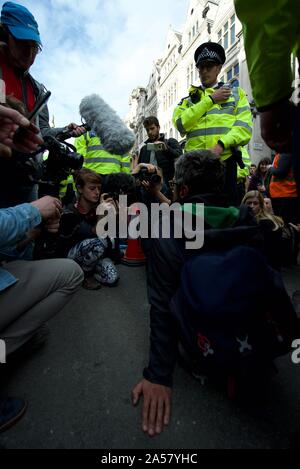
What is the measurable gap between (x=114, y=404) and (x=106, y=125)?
9.07 feet

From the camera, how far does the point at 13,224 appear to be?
1.15m

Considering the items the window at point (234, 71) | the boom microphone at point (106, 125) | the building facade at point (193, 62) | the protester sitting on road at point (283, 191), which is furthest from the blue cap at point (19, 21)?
the window at point (234, 71)

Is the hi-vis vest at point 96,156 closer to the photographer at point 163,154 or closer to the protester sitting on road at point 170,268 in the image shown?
the photographer at point 163,154

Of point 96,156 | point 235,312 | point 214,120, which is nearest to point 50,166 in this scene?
point 235,312

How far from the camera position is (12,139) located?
134cm

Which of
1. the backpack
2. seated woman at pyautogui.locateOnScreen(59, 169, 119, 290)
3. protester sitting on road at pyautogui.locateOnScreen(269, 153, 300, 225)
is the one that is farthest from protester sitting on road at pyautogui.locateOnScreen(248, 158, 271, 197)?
the backpack

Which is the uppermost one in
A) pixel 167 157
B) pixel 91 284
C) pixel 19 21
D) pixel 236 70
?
pixel 236 70

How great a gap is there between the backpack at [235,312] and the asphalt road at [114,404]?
0.97 feet

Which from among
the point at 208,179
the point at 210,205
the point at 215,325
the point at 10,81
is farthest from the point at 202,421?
the point at 10,81

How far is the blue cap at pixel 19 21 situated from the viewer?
186 centimetres

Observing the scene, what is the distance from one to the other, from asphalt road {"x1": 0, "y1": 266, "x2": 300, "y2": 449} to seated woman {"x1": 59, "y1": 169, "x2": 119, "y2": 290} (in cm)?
96

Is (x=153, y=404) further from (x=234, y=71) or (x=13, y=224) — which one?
(x=234, y=71)

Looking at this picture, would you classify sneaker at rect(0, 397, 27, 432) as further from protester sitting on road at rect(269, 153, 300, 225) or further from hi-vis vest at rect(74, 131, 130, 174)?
protester sitting on road at rect(269, 153, 300, 225)

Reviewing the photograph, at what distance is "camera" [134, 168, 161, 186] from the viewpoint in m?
2.41
